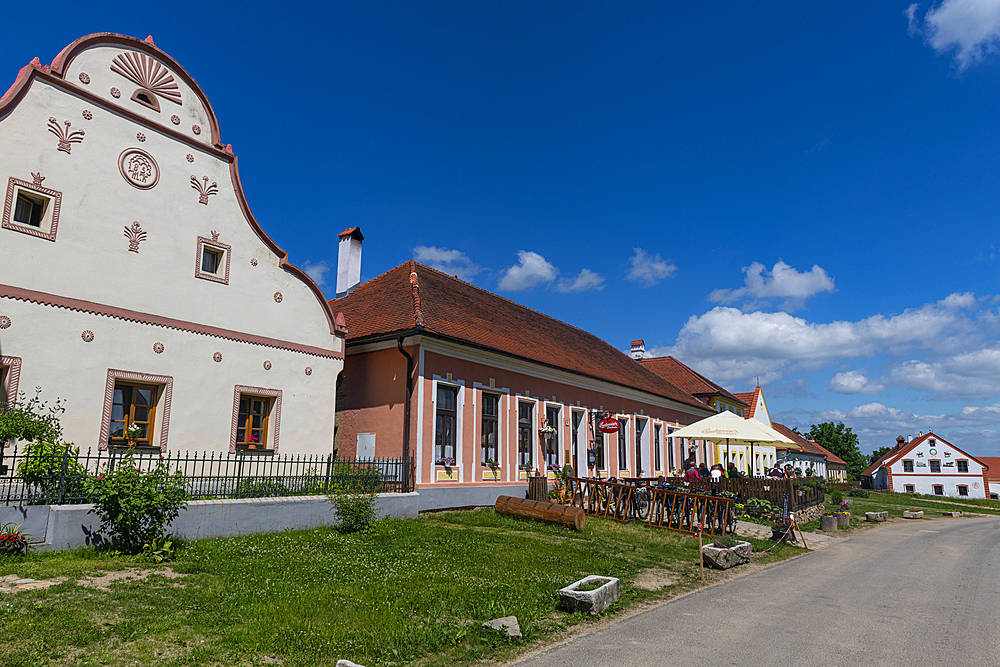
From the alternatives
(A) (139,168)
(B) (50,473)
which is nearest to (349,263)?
(A) (139,168)

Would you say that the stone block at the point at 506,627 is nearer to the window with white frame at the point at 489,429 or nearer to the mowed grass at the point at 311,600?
the mowed grass at the point at 311,600

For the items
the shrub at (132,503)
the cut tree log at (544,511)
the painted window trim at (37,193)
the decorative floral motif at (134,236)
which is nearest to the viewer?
the shrub at (132,503)

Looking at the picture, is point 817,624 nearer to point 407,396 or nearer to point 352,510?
point 352,510

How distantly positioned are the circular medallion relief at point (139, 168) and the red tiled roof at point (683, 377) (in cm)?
3085

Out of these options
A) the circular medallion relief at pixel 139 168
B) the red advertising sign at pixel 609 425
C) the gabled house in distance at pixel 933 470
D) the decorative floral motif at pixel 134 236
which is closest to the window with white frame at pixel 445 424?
the red advertising sign at pixel 609 425

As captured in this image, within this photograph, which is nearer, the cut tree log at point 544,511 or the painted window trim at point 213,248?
the painted window trim at point 213,248

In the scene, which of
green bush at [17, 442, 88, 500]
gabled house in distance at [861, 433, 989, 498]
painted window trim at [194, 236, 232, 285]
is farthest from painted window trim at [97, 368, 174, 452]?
gabled house in distance at [861, 433, 989, 498]

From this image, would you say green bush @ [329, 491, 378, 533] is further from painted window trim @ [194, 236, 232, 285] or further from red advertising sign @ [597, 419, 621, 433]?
red advertising sign @ [597, 419, 621, 433]

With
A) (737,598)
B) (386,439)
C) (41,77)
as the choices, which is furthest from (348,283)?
(737,598)

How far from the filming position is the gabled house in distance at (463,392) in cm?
1583

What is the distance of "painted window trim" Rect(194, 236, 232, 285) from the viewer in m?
13.1

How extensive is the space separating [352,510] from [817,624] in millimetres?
7904

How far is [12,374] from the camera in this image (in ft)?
33.6

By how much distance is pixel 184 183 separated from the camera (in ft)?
43.5
